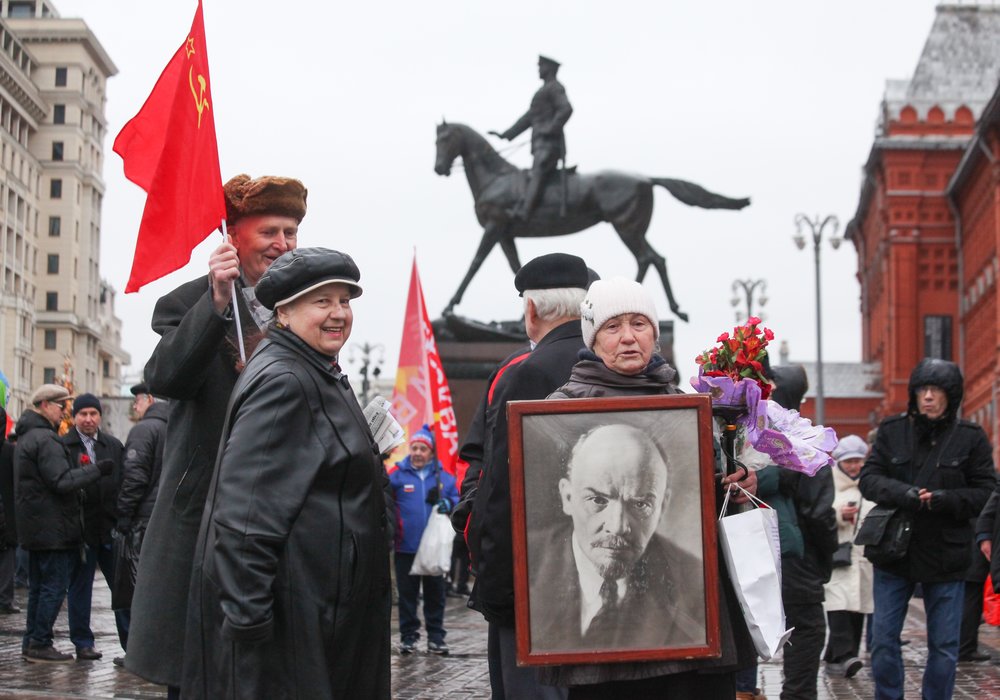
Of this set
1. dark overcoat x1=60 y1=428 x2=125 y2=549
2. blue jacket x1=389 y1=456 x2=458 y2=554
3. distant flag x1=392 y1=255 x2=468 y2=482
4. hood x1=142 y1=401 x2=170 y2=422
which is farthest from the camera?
distant flag x1=392 y1=255 x2=468 y2=482

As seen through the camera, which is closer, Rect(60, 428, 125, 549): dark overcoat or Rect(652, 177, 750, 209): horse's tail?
Rect(60, 428, 125, 549): dark overcoat

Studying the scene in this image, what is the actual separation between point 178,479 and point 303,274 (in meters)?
0.83

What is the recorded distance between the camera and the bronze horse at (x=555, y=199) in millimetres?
21625

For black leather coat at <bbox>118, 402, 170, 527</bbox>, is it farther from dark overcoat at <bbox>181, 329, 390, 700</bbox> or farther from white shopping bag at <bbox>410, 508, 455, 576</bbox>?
dark overcoat at <bbox>181, 329, 390, 700</bbox>

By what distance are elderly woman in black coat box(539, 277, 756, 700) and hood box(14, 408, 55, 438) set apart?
23.8 feet

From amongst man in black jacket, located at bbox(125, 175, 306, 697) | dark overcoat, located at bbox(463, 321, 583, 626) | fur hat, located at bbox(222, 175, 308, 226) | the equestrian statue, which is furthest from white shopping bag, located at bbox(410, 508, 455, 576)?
the equestrian statue

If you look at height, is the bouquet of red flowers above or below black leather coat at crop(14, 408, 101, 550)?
above

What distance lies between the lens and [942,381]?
7.61 metres

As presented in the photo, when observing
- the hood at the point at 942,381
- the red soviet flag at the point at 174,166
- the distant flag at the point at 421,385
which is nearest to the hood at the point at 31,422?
the distant flag at the point at 421,385

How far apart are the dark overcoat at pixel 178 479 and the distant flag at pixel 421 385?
1043 centimetres

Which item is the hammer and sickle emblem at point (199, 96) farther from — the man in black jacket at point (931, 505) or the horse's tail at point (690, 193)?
the horse's tail at point (690, 193)

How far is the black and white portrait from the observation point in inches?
169

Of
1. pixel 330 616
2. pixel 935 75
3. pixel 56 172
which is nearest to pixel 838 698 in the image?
pixel 330 616

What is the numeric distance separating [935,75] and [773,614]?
6929 centimetres
